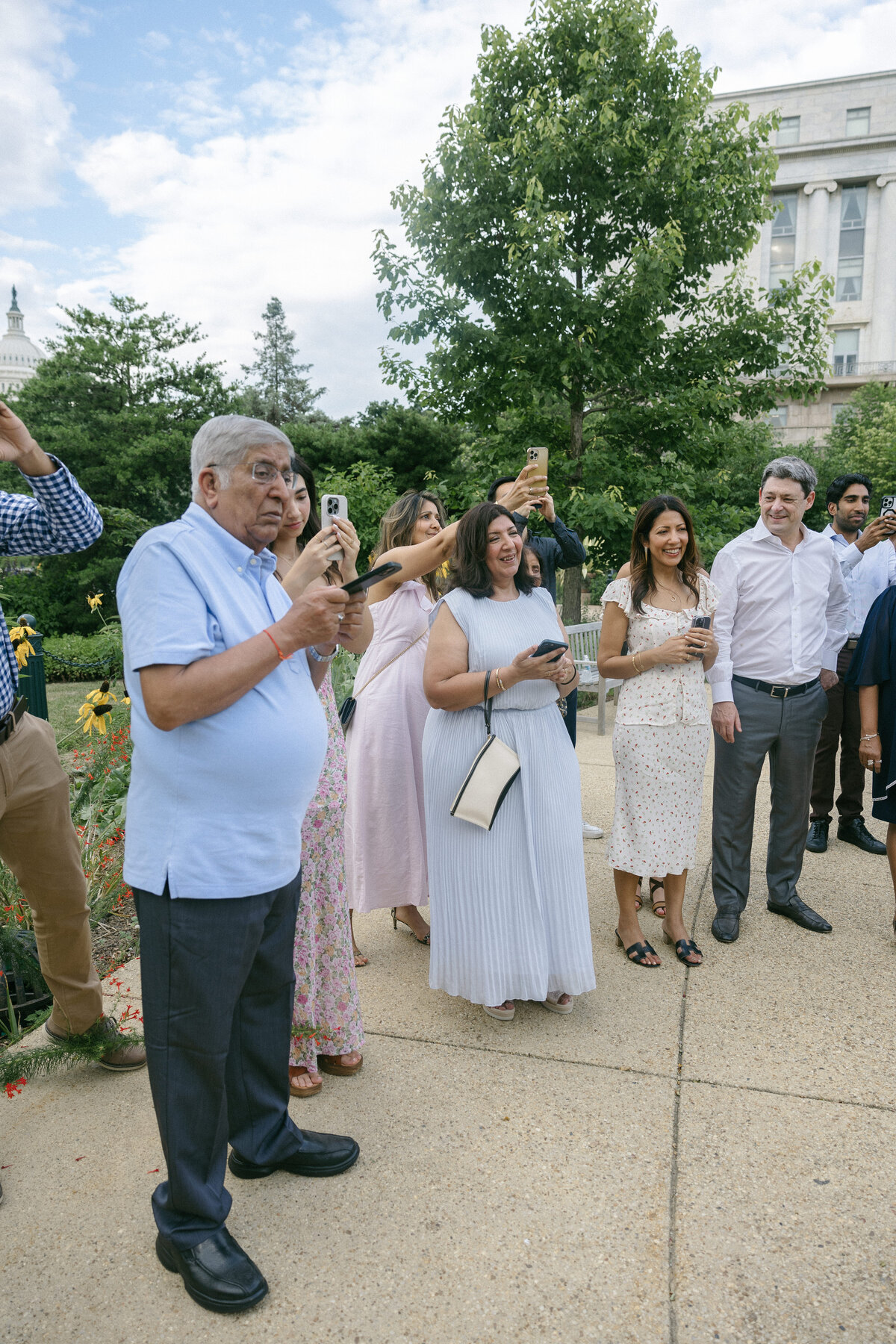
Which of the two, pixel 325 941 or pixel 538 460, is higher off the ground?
pixel 538 460

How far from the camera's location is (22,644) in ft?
13.1

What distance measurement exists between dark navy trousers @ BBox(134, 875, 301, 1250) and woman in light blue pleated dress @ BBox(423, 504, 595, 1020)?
3.71 ft

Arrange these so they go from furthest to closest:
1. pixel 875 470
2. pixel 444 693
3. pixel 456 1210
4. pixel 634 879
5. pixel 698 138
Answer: pixel 875 470, pixel 698 138, pixel 634 879, pixel 444 693, pixel 456 1210

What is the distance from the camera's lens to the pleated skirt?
317 centimetres

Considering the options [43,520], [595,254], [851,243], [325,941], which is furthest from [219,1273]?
A: [851,243]

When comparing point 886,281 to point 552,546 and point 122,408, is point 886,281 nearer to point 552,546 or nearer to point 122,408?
point 122,408

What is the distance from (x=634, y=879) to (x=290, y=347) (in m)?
51.3

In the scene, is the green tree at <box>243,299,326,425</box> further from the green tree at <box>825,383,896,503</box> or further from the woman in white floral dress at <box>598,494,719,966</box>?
the woman in white floral dress at <box>598,494,719,966</box>

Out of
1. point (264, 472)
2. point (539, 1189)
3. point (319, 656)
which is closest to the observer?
point (264, 472)

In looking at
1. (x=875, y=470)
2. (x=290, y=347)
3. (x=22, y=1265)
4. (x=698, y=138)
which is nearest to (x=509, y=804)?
(x=22, y=1265)

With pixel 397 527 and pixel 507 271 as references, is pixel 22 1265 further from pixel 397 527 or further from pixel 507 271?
pixel 507 271

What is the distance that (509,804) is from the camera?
3.20m

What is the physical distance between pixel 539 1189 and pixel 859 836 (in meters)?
3.85

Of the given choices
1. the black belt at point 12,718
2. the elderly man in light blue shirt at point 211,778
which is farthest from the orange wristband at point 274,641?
the black belt at point 12,718
